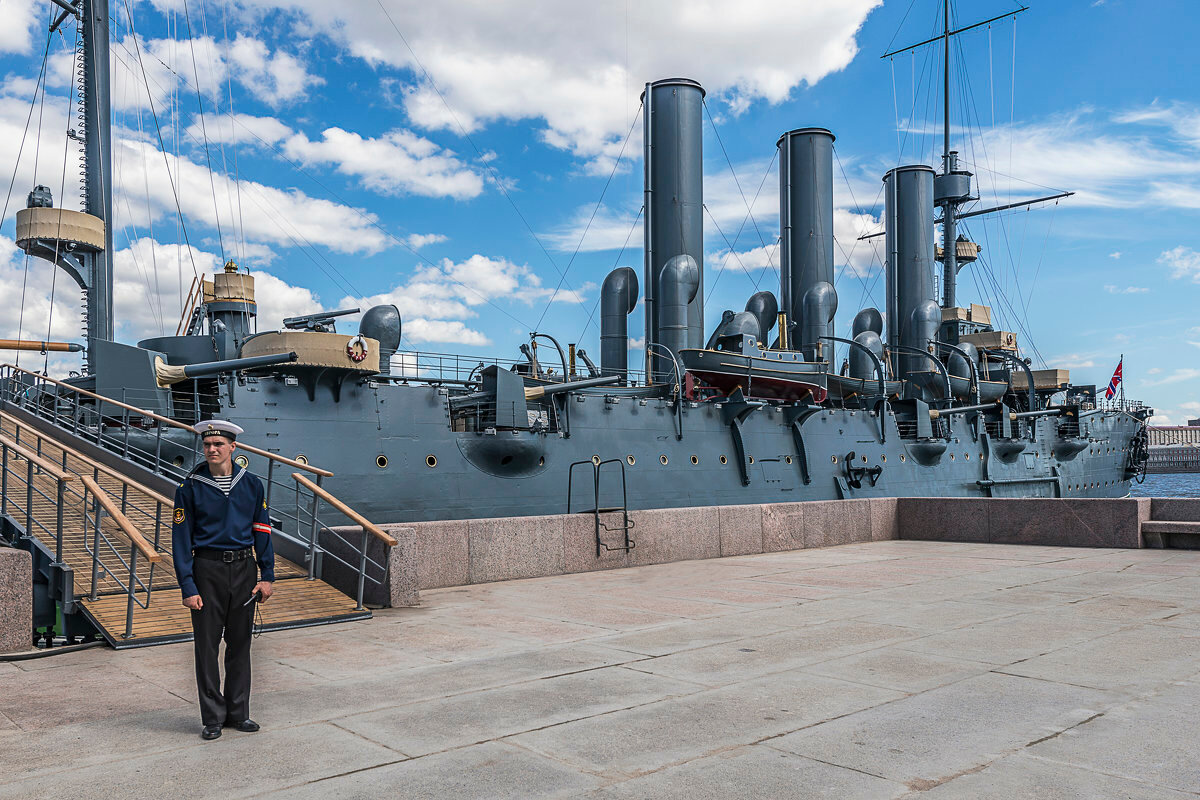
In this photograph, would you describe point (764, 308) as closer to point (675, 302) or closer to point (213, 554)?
point (675, 302)

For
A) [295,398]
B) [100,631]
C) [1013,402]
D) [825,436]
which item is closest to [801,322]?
[825,436]

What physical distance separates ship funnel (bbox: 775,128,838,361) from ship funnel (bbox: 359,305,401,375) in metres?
23.7

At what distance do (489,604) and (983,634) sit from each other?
16.2 ft

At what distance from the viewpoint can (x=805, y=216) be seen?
42344mm

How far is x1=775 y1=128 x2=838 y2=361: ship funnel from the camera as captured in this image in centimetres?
4191

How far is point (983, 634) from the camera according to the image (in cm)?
757

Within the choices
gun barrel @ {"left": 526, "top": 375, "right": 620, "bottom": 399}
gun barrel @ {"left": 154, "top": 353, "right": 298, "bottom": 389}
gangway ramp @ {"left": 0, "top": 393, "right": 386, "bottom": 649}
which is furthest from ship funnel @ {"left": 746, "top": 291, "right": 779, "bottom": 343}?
gangway ramp @ {"left": 0, "top": 393, "right": 386, "bottom": 649}

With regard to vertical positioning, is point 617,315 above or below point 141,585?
above

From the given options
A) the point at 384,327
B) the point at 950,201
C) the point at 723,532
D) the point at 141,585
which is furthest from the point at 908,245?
the point at 141,585

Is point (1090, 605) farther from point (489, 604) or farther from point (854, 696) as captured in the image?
point (489, 604)

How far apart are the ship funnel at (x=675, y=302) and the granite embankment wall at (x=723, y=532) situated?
14.1 meters

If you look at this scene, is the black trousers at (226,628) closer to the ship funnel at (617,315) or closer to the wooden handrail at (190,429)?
the wooden handrail at (190,429)

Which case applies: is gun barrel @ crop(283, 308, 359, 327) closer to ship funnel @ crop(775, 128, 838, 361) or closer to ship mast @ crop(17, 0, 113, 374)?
ship mast @ crop(17, 0, 113, 374)

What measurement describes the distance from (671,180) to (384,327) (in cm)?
1669
